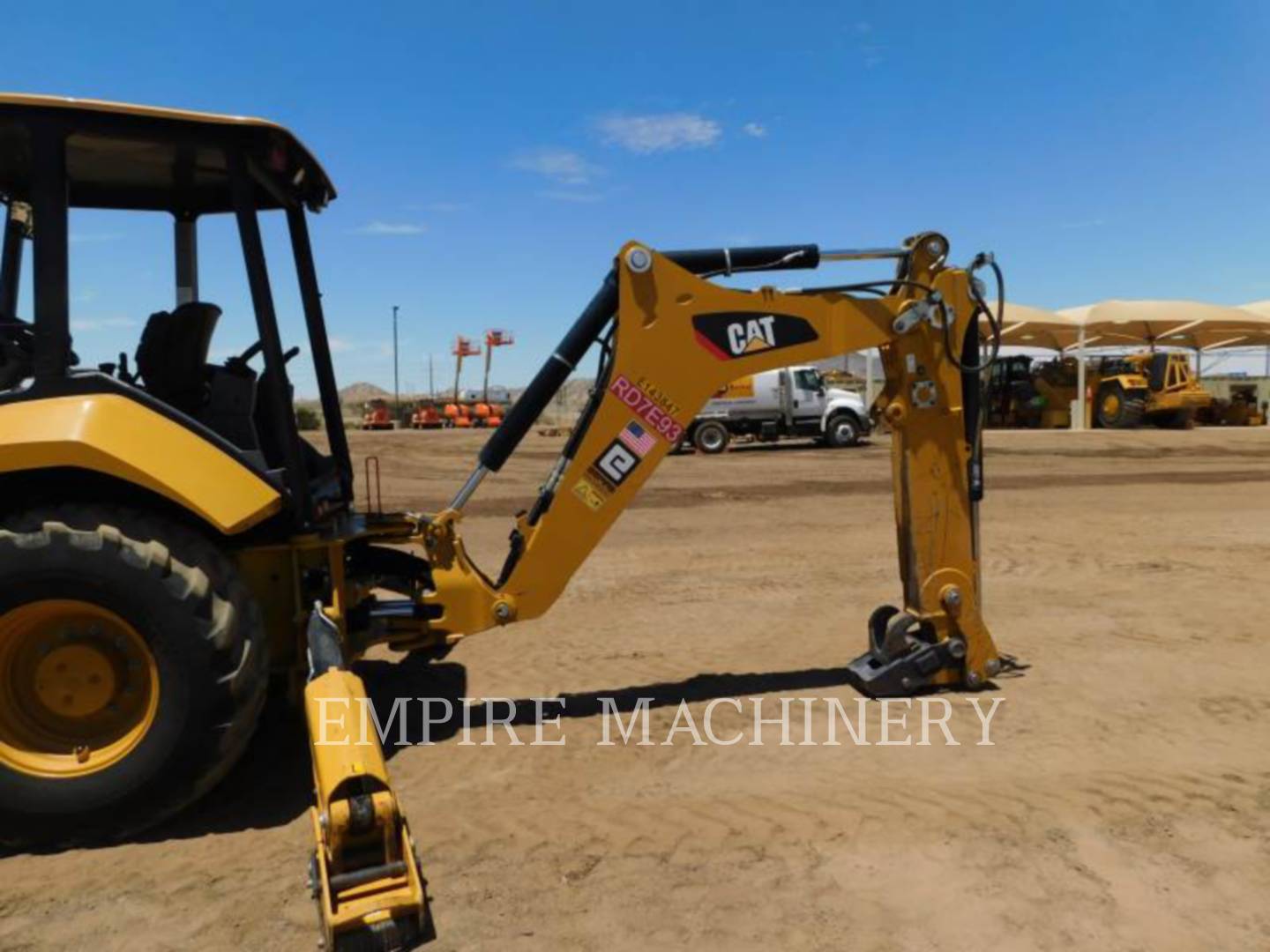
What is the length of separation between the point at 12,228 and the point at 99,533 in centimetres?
209

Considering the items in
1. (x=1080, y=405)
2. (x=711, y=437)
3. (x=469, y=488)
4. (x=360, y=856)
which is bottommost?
(x=360, y=856)

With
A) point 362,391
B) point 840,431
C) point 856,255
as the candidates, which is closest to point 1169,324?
point 840,431

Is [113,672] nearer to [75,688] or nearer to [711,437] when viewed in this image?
[75,688]

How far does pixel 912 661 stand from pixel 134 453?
3.83 meters

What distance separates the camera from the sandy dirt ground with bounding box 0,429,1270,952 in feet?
10.1

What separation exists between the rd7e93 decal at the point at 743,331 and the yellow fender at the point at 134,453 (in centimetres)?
219

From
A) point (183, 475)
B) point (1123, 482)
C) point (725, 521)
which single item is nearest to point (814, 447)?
point (1123, 482)

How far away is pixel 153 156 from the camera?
4.25m

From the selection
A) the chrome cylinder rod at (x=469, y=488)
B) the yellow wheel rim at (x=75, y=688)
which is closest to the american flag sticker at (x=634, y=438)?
the chrome cylinder rod at (x=469, y=488)

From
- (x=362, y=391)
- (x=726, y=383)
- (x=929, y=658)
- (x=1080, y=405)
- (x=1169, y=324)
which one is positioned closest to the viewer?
(x=726, y=383)

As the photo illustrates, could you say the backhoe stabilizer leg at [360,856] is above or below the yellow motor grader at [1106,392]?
below

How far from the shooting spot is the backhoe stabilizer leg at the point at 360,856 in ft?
9.20

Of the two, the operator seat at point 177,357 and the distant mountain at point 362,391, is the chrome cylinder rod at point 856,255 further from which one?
the distant mountain at point 362,391

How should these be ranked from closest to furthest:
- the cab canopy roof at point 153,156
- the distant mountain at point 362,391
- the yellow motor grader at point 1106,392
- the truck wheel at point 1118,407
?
the cab canopy roof at point 153,156 < the yellow motor grader at point 1106,392 < the truck wheel at point 1118,407 < the distant mountain at point 362,391
